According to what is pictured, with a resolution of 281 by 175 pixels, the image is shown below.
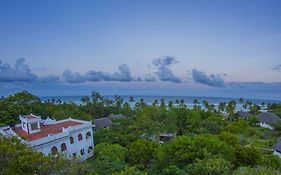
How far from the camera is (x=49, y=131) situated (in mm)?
30094

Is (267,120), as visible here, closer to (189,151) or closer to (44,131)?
(189,151)

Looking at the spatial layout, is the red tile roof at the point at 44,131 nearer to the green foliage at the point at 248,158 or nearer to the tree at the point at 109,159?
the tree at the point at 109,159

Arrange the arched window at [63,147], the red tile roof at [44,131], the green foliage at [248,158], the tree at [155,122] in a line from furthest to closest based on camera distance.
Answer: the tree at [155,122]
the arched window at [63,147]
the red tile roof at [44,131]
the green foliage at [248,158]

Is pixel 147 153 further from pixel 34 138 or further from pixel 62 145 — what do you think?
pixel 34 138

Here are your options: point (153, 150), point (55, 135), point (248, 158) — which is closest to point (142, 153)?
point (153, 150)

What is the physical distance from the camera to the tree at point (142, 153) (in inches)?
1077

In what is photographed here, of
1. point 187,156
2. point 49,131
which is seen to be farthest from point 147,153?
point 49,131

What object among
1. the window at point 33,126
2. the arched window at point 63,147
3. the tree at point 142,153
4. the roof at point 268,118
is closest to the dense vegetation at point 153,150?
the tree at point 142,153

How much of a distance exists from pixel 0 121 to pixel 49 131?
40.3ft

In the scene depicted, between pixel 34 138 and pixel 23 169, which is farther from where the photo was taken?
pixel 34 138

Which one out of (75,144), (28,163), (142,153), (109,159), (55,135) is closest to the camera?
(28,163)

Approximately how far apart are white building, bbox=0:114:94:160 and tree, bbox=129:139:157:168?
6.74 meters

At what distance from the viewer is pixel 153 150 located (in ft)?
92.1

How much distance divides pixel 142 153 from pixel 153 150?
1413mm
